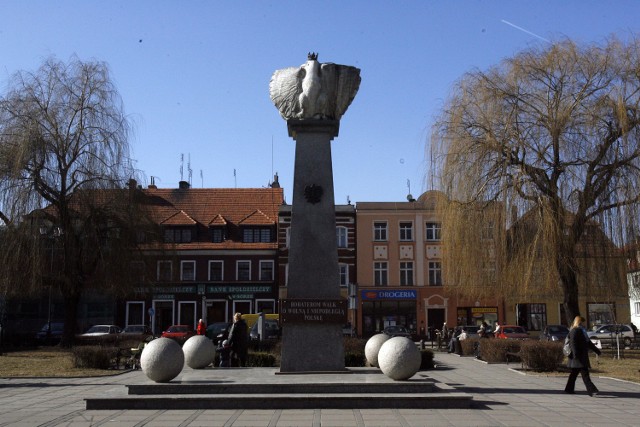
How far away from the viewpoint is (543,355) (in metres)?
18.9

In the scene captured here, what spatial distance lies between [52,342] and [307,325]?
24704 mm

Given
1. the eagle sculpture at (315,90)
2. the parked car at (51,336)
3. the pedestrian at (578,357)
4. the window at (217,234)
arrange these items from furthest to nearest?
1. the window at (217,234)
2. the parked car at (51,336)
3. the eagle sculpture at (315,90)
4. the pedestrian at (578,357)

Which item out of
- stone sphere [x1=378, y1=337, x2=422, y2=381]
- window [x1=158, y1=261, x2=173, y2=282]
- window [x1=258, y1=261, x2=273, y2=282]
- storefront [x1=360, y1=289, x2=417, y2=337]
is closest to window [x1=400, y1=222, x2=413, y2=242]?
storefront [x1=360, y1=289, x2=417, y2=337]

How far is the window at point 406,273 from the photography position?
50.5m

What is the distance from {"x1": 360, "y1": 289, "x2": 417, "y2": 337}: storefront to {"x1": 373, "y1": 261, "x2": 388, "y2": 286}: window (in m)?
0.71

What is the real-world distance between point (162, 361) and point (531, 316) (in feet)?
133

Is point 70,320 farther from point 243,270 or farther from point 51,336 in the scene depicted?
point 243,270

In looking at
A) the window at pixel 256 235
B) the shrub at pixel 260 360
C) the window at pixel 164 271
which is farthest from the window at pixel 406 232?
the shrub at pixel 260 360

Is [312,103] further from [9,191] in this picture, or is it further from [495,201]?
[9,191]

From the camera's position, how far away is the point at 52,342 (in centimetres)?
3509

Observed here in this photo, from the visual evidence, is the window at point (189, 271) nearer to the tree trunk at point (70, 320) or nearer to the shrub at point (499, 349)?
the tree trunk at point (70, 320)

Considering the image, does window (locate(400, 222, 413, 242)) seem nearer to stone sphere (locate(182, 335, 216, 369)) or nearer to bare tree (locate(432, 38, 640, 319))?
bare tree (locate(432, 38, 640, 319))

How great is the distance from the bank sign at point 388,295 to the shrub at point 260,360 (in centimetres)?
3082

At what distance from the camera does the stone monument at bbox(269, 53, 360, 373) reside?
581 inches
